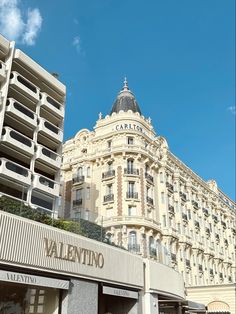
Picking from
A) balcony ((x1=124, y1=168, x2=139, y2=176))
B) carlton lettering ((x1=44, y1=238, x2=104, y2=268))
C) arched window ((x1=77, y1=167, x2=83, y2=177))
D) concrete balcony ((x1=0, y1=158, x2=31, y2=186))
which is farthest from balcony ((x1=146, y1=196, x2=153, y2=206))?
carlton lettering ((x1=44, y1=238, x2=104, y2=268))

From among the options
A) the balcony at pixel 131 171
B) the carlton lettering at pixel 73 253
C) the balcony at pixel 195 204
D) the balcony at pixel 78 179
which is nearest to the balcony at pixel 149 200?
the balcony at pixel 131 171

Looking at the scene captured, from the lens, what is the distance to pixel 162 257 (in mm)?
23672

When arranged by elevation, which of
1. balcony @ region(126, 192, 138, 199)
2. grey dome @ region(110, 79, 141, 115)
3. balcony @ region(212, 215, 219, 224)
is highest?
grey dome @ region(110, 79, 141, 115)

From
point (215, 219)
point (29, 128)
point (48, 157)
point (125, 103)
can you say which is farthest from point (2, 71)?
point (215, 219)

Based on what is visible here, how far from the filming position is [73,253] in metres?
15.8

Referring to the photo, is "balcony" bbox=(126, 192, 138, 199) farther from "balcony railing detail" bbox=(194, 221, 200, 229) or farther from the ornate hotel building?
"balcony railing detail" bbox=(194, 221, 200, 229)

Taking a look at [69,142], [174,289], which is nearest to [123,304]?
[174,289]

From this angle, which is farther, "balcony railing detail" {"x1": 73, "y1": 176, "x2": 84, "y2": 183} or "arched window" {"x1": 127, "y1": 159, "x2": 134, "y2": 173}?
"balcony railing detail" {"x1": 73, "y1": 176, "x2": 84, "y2": 183}

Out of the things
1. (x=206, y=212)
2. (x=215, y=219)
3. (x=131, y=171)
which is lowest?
(x=215, y=219)

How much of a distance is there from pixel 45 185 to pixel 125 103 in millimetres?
21816

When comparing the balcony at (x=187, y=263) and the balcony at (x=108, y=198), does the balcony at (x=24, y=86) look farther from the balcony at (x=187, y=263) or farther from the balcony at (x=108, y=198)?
the balcony at (x=187, y=263)

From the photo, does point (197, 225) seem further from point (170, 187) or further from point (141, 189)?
point (141, 189)

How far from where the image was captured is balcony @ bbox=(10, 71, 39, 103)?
28562 millimetres

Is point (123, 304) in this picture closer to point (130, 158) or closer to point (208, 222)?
point (130, 158)
